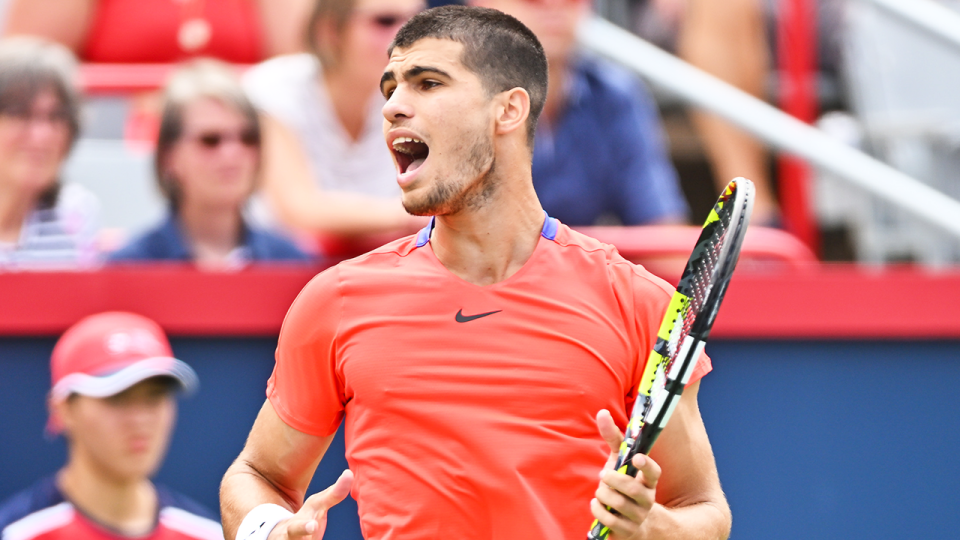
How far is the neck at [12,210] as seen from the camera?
164 inches

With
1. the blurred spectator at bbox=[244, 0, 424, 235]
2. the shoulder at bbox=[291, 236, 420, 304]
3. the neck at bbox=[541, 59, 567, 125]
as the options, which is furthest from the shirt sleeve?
the neck at bbox=[541, 59, 567, 125]

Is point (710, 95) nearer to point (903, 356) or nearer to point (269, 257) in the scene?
point (903, 356)

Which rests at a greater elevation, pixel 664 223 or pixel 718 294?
pixel 664 223

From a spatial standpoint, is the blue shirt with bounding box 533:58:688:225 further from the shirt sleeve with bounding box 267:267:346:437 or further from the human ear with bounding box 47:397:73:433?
the shirt sleeve with bounding box 267:267:346:437

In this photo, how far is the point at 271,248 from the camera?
165 inches

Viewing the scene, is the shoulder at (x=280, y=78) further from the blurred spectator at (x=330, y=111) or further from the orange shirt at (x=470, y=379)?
the orange shirt at (x=470, y=379)

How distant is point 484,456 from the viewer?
2.28m

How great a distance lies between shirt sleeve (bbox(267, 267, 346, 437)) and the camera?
240cm

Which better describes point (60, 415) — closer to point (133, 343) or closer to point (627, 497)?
point (133, 343)

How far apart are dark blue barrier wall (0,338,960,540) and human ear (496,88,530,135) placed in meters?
1.68

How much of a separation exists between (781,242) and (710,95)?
2.24 ft

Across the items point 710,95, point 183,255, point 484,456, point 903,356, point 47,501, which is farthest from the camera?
point 710,95

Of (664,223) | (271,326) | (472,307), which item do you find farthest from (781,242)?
(472,307)

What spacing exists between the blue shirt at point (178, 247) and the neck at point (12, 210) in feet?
1.16
